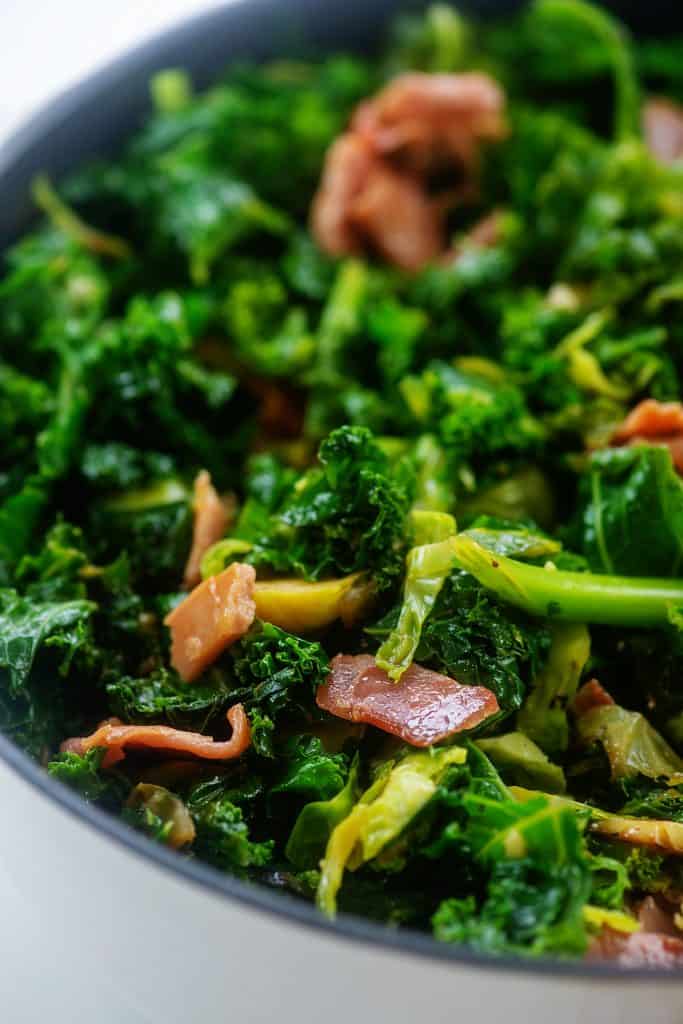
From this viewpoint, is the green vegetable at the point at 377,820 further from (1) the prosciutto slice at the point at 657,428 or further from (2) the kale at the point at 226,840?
(1) the prosciutto slice at the point at 657,428

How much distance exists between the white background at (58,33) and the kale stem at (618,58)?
180cm

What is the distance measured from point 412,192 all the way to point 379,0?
901mm

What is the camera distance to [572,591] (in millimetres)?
2771

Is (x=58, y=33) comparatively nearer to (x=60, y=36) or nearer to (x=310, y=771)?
(x=60, y=36)

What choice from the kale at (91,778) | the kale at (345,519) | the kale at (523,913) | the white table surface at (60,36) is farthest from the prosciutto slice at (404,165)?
the kale at (523,913)

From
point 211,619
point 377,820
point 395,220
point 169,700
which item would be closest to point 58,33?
point 395,220

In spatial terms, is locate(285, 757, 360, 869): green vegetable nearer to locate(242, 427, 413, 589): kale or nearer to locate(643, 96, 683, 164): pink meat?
locate(242, 427, 413, 589): kale

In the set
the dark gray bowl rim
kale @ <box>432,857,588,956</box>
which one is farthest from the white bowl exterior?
kale @ <box>432,857,588,956</box>

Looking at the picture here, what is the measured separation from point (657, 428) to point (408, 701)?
123 cm

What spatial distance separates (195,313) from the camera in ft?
13.1

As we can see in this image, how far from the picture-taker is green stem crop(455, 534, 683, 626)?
2.68 metres

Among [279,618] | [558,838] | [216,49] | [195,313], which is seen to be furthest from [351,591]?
[216,49]

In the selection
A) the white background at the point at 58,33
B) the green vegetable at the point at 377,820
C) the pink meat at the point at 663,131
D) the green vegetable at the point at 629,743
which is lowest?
the pink meat at the point at 663,131

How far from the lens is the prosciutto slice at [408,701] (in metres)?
2.49
